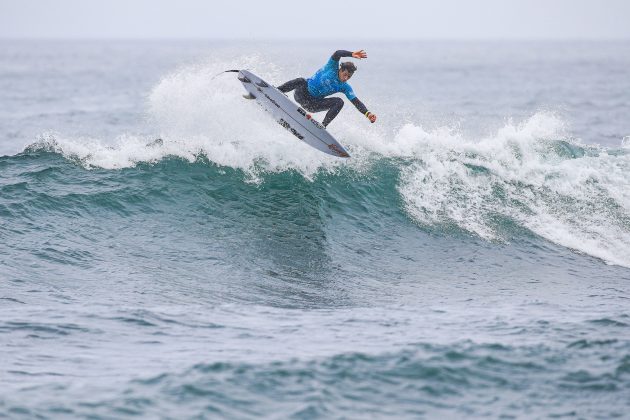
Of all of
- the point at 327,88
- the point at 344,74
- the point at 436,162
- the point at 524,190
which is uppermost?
the point at 344,74

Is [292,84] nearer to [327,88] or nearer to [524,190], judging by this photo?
[327,88]

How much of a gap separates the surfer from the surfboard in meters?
0.21

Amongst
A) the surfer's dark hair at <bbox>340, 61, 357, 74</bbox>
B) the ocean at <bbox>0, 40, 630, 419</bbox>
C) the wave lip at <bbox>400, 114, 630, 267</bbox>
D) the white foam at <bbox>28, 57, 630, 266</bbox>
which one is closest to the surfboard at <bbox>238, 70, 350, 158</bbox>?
the ocean at <bbox>0, 40, 630, 419</bbox>

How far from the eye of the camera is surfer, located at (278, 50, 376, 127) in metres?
15.3

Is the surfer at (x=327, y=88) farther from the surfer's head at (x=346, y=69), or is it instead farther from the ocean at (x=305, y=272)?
the ocean at (x=305, y=272)

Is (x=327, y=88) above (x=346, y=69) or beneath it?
beneath

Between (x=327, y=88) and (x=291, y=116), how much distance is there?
102 centimetres

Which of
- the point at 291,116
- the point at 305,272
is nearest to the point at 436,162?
the point at 291,116

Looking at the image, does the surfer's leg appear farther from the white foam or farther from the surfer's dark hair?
the white foam

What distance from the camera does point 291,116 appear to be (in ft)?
53.4

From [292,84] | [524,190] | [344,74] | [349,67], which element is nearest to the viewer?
[349,67]

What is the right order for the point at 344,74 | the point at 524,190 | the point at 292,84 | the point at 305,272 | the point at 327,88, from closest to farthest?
the point at 305,272 → the point at 344,74 → the point at 327,88 → the point at 292,84 → the point at 524,190

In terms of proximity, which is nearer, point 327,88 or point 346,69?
point 346,69

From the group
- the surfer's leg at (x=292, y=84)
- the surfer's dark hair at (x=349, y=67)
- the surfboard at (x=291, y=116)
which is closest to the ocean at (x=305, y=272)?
the surfboard at (x=291, y=116)
